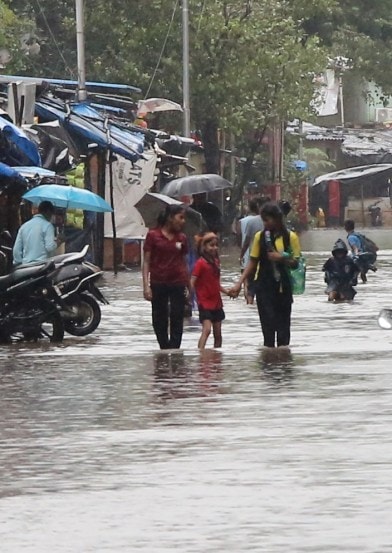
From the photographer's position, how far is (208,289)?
17297 millimetres

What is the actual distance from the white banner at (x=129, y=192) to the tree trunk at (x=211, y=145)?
1433cm

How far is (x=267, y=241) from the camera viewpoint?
1672 cm

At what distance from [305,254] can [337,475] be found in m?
35.2

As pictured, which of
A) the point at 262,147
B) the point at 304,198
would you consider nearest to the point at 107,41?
the point at 262,147

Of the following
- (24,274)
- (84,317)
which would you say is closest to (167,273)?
(24,274)

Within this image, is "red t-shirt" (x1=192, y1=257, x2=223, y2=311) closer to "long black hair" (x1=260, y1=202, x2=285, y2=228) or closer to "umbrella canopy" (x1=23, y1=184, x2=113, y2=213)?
"long black hair" (x1=260, y1=202, x2=285, y2=228)

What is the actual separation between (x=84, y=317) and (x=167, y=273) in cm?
289

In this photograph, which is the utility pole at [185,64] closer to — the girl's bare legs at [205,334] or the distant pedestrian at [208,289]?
the distant pedestrian at [208,289]

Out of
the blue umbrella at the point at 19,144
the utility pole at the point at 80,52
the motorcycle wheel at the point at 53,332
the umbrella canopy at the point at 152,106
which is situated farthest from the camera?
the umbrella canopy at the point at 152,106

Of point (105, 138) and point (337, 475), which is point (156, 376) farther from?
point (105, 138)

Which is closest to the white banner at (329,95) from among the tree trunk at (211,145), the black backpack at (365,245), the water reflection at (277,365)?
the tree trunk at (211,145)

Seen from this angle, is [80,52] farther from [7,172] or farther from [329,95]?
[329,95]

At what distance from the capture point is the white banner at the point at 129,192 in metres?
35.3

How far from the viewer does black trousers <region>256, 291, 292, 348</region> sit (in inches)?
652
